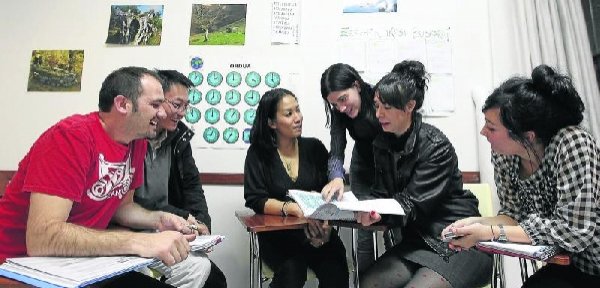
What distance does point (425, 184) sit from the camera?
165 cm

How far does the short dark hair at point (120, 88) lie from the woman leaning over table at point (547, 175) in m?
1.07

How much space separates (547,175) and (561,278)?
303mm

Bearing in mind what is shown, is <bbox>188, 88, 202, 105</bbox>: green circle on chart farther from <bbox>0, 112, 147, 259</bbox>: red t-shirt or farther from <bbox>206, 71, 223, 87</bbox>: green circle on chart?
<bbox>0, 112, 147, 259</bbox>: red t-shirt

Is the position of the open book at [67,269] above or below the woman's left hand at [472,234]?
below

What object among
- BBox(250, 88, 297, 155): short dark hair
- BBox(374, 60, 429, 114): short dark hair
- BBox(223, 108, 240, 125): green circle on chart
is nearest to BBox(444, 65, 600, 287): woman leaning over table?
BBox(374, 60, 429, 114): short dark hair

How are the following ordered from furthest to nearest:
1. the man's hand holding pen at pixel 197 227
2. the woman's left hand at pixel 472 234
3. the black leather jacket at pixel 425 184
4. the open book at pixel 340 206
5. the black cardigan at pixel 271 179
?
the black cardigan at pixel 271 179 < the man's hand holding pen at pixel 197 227 < the black leather jacket at pixel 425 184 < the open book at pixel 340 206 < the woman's left hand at pixel 472 234

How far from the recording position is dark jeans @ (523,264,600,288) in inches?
49.1

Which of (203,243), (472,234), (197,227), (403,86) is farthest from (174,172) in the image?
(472,234)

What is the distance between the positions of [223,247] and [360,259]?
2.82 feet

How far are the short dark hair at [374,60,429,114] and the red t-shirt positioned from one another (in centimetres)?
98

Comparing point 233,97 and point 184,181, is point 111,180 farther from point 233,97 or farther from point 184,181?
point 233,97

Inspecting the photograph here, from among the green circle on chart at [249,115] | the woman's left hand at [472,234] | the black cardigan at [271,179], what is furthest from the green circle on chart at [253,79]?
the woman's left hand at [472,234]

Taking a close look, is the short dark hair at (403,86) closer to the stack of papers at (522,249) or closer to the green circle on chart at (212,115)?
the stack of papers at (522,249)

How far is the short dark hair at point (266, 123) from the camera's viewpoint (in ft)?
7.14
